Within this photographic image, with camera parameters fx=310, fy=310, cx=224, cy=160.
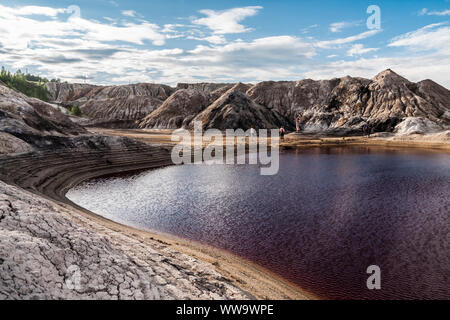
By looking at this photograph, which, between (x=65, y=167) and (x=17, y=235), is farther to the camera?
(x=65, y=167)

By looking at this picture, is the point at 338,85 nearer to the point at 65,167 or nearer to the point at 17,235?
the point at 65,167

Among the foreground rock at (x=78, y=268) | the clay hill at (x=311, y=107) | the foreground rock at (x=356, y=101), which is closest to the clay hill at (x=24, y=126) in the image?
the foreground rock at (x=78, y=268)

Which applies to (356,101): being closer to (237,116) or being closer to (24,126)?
(237,116)

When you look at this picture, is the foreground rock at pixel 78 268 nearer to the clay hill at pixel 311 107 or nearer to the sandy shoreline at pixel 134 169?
the sandy shoreline at pixel 134 169

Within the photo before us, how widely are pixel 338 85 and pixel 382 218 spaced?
135m

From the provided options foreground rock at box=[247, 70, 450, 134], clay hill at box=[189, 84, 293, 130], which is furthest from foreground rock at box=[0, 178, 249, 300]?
foreground rock at box=[247, 70, 450, 134]

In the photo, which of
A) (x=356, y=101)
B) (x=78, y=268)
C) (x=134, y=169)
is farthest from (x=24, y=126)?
(x=356, y=101)

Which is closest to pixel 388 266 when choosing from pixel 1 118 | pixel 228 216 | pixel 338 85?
pixel 228 216

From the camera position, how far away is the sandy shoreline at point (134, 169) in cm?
1531

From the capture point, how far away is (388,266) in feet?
60.1

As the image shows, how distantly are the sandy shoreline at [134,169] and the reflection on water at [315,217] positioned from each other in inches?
57.3

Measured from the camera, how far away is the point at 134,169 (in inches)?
2136

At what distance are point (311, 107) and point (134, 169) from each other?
11415cm
